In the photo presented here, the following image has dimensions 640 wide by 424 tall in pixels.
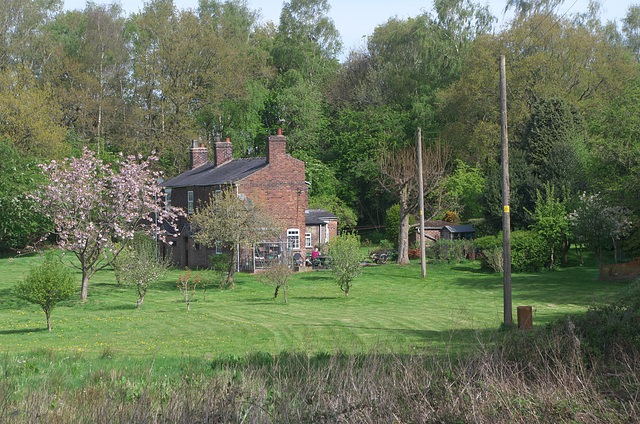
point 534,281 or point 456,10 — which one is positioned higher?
point 456,10

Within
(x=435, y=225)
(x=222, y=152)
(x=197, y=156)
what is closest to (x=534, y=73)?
(x=435, y=225)

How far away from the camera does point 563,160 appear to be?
4078cm

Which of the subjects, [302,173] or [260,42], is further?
[260,42]

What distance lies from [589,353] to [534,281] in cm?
2278

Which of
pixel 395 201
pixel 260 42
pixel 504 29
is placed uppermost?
pixel 260 42

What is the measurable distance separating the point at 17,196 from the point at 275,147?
18222 mm

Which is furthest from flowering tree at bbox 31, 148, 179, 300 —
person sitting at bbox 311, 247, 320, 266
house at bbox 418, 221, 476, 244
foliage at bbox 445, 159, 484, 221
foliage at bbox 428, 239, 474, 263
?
foliage at bbox 445, 159, 484, 221

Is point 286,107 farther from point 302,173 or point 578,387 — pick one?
point 578,387

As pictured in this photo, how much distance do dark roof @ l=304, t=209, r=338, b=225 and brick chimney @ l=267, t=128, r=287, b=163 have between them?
554 centimetres

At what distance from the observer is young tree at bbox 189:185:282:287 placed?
31.7 meters

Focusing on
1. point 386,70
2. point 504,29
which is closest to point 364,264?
point 504,29

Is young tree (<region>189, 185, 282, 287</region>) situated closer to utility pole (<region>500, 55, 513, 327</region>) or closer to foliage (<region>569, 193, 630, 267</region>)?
foliage (<region>569, 193, 630, 267</region>)

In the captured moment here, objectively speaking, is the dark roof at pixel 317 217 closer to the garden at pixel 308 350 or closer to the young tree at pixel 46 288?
the garden at pixel 308 350

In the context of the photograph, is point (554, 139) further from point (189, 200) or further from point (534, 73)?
point (189, 200)
